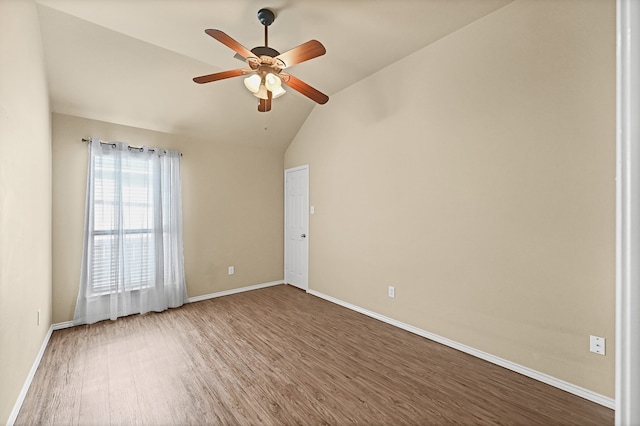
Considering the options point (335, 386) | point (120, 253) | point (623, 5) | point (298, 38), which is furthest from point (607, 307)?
point (120, 253)

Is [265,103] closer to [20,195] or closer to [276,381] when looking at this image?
[20,195]

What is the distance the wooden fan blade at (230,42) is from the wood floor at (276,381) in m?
2.48

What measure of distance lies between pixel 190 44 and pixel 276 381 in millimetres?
3156

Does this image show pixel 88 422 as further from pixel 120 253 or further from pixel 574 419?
pixel 574 419

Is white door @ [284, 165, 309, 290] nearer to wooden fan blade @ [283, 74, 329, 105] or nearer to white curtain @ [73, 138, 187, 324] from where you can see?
white curtain @ [73, 138, 187, 324]

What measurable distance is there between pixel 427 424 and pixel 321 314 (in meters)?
1.99

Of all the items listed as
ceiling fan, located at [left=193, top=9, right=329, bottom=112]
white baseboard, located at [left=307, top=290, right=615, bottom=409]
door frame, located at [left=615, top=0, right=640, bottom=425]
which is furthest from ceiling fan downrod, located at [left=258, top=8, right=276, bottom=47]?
white baseboard, located at [left=307, top=290, right=615, bottom=409]

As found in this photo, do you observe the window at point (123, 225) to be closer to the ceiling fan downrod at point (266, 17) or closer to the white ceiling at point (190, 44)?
the white ceiling at point (190, 44)

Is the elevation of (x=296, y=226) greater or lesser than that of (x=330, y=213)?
lesser

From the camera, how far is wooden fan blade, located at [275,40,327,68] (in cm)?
202

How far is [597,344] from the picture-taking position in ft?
6.71

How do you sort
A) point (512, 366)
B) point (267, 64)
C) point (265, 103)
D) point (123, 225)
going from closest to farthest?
point (267, 64) < point (512, 366) < point (265, 103) < point (123, 225)

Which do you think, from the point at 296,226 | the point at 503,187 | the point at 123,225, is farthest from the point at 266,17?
the point at 296,226

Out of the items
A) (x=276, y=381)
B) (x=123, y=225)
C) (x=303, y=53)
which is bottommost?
(x=276, y=381)
